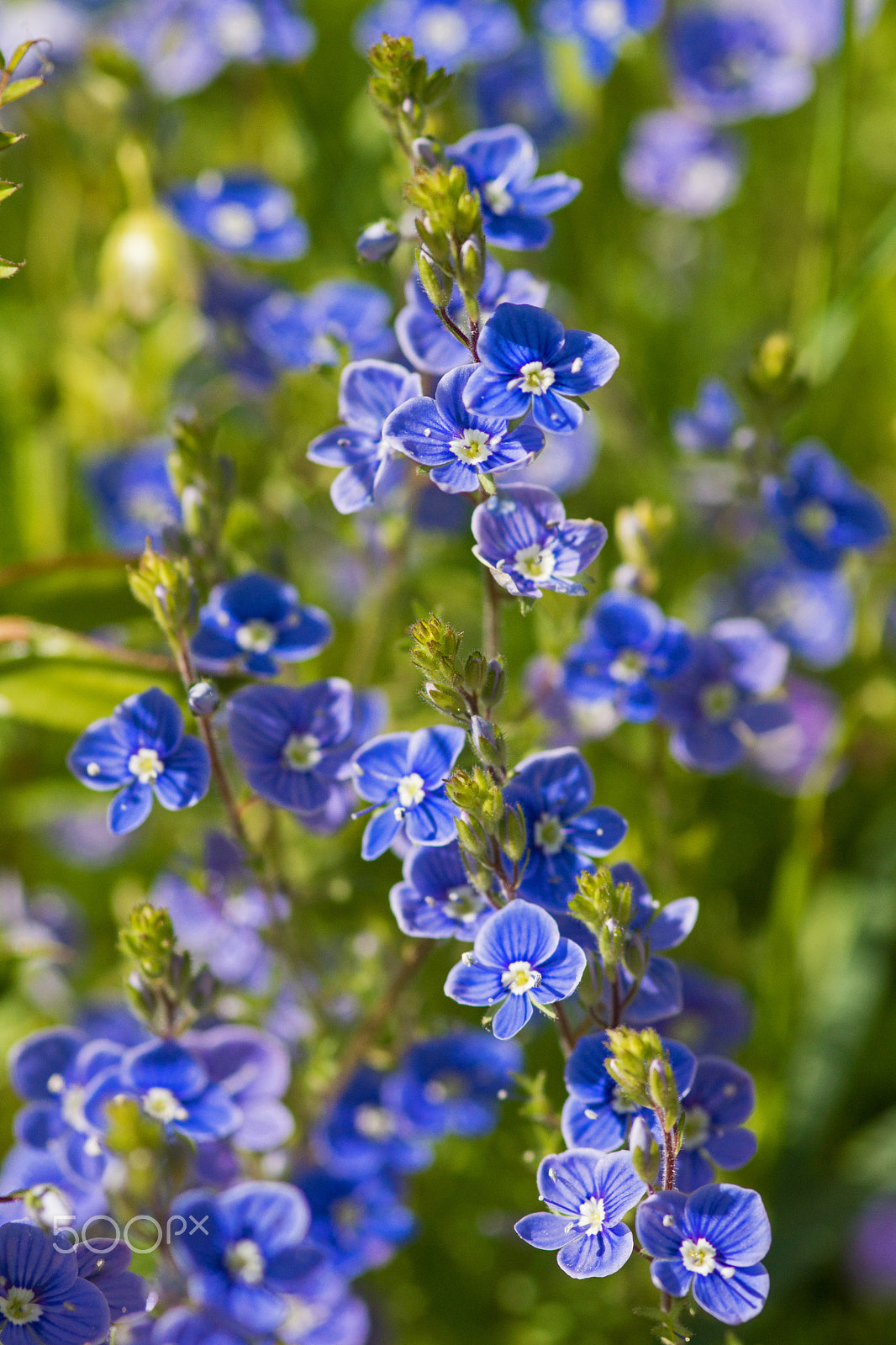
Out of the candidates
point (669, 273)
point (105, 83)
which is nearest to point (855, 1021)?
point (669, 273)

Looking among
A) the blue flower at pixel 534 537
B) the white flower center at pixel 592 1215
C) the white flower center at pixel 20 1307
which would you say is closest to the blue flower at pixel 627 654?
the blue flower at pixel 534 537

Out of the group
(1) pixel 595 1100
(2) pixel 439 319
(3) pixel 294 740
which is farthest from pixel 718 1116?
(2) pixel 439 319

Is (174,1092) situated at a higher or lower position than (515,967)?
lower

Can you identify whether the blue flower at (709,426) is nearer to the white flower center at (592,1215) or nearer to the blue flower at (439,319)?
the blue flower at (439,319)

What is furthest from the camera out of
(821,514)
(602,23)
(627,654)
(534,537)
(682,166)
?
(682,166)

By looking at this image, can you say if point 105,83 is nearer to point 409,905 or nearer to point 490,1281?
point 409,905

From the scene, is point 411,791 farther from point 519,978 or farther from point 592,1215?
point 592,1215

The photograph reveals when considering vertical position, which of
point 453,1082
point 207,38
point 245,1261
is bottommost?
point 453,1082

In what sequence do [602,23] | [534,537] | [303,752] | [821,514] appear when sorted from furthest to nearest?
[602,23] < [821,514] < [303,752] < [534,537]

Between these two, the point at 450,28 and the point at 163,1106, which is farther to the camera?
the point at 450,28
